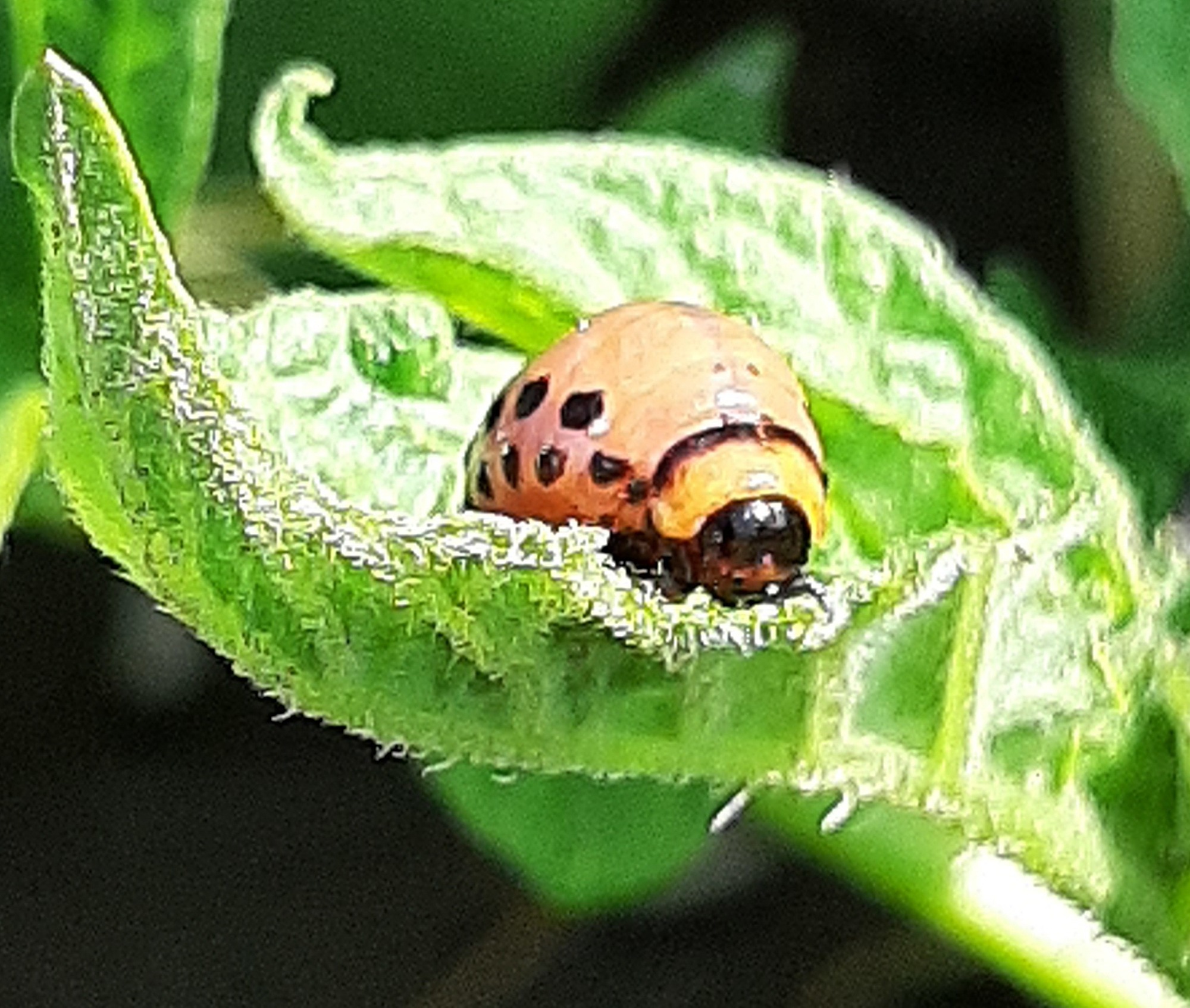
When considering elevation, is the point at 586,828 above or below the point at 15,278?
below

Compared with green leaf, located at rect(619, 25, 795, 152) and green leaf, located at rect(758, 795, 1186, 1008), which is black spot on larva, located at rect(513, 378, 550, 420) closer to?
green leaf, located at rect(758, 795, 1186, 1008)

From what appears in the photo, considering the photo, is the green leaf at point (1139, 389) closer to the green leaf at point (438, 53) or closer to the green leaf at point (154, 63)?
the green leaf at point (438, 53)

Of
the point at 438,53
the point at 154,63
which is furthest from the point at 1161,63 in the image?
the point at 438,53

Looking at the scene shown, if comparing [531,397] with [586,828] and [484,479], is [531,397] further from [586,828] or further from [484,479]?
[586,828]

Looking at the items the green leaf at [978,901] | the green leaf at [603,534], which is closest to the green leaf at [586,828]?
the green leaf at [978,901]

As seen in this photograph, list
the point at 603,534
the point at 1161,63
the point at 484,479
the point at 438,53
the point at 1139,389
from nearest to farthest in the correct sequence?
1. the point at 603,534
2. the point at 484,479
3. the point at 1161,63
4. the point at 1139,389
5. the point at 438,53

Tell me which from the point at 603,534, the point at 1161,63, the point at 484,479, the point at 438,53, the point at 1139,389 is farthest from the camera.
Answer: the point at 438,53

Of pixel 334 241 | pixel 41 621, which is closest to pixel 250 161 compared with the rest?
pixel 41 621
